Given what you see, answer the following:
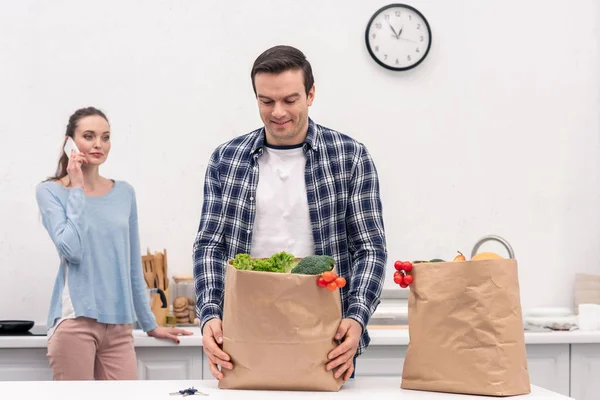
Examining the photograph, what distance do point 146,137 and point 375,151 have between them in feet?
3.48

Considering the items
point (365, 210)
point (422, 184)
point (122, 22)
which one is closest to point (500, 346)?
point (365, 210)

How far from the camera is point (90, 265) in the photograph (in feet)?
9.11

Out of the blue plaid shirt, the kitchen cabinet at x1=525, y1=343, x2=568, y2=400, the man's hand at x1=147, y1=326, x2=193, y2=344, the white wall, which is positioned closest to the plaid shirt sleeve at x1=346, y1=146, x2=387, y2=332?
the blue plaid shirt

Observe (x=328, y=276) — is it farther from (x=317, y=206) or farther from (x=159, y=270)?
(x=159, y=270)

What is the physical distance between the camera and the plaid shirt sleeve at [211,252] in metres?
1.89

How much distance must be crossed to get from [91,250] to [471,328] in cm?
159

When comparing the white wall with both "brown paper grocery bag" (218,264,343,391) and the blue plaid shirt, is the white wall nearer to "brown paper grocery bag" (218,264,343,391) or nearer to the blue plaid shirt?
the blue plaid shirt

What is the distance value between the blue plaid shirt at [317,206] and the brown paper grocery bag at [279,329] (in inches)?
11.0

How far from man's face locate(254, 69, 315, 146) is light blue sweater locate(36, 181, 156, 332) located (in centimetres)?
107

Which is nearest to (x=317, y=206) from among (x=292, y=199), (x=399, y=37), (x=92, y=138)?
(x=292, y=199)

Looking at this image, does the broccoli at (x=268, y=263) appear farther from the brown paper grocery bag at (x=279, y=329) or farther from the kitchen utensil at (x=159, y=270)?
the kitchen utensil at (x=159, y=270)

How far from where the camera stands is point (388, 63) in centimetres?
372

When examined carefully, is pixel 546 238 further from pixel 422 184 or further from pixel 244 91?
pixel 244 91

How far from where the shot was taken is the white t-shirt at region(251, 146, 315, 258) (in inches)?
78.0
